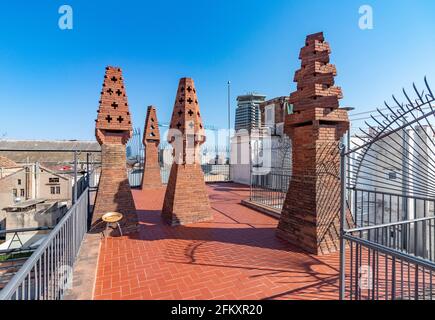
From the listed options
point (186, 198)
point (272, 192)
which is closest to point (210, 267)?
point (186, 198)

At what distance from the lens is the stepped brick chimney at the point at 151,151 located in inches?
561

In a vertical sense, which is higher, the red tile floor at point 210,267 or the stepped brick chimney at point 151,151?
the stepped brick chimney at point 151,151

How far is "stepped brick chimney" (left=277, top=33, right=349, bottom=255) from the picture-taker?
465 centimetres

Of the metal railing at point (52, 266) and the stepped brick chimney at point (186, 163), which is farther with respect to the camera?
the stepped brick chimney at point (186, 163)

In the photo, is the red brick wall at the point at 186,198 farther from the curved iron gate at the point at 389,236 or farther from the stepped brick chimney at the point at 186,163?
the curved iron gate at the point at 389,236

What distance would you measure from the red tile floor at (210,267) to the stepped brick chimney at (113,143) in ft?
2.89

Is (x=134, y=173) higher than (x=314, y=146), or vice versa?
(x=314, y=146)

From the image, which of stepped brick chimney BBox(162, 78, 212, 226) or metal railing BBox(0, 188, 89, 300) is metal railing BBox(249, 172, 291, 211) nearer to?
stepped brick chimney BBox(162, 78, 212, 226)

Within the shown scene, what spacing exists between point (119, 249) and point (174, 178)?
259 cm

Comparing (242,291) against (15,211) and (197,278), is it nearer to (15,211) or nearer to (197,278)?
(197,278)

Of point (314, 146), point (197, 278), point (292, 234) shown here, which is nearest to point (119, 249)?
point (197, 278)

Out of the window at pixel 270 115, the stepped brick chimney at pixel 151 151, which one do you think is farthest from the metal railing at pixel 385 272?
the window at pixel 270 115
